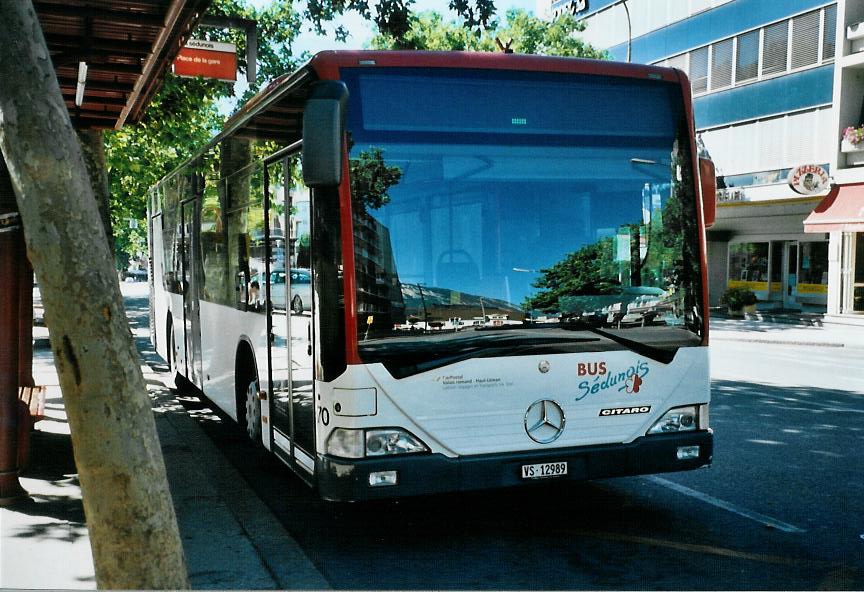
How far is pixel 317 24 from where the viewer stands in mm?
14086

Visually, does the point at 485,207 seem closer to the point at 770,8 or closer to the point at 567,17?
the point at 770,8

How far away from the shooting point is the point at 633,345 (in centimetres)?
576

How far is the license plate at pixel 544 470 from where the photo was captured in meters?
5.51

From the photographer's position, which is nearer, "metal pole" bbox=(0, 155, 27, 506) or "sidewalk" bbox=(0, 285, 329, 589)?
"sidewalk" bbox=(0, 285, 329, 589)

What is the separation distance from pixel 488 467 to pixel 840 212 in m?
23.8

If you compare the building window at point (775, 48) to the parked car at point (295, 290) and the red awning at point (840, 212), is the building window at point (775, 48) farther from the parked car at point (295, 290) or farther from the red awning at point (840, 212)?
the parked car at point (295, 290)

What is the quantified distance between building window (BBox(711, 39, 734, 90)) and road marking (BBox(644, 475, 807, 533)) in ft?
89.8

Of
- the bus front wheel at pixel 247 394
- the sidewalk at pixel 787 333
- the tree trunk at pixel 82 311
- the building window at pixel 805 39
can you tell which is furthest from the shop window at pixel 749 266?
the tree trunk at pixel 82 311

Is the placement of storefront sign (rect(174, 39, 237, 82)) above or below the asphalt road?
above

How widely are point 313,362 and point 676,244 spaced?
247 centimetres

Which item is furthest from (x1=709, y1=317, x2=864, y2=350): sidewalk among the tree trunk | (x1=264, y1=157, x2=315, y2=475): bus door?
the tree trunk

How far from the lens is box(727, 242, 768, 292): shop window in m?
31.7

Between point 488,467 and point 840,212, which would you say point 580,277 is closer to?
point 488,467

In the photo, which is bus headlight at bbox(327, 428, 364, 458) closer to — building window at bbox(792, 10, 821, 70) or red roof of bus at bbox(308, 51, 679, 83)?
red roof of bus at bbox(308, 51, 679, 83)
